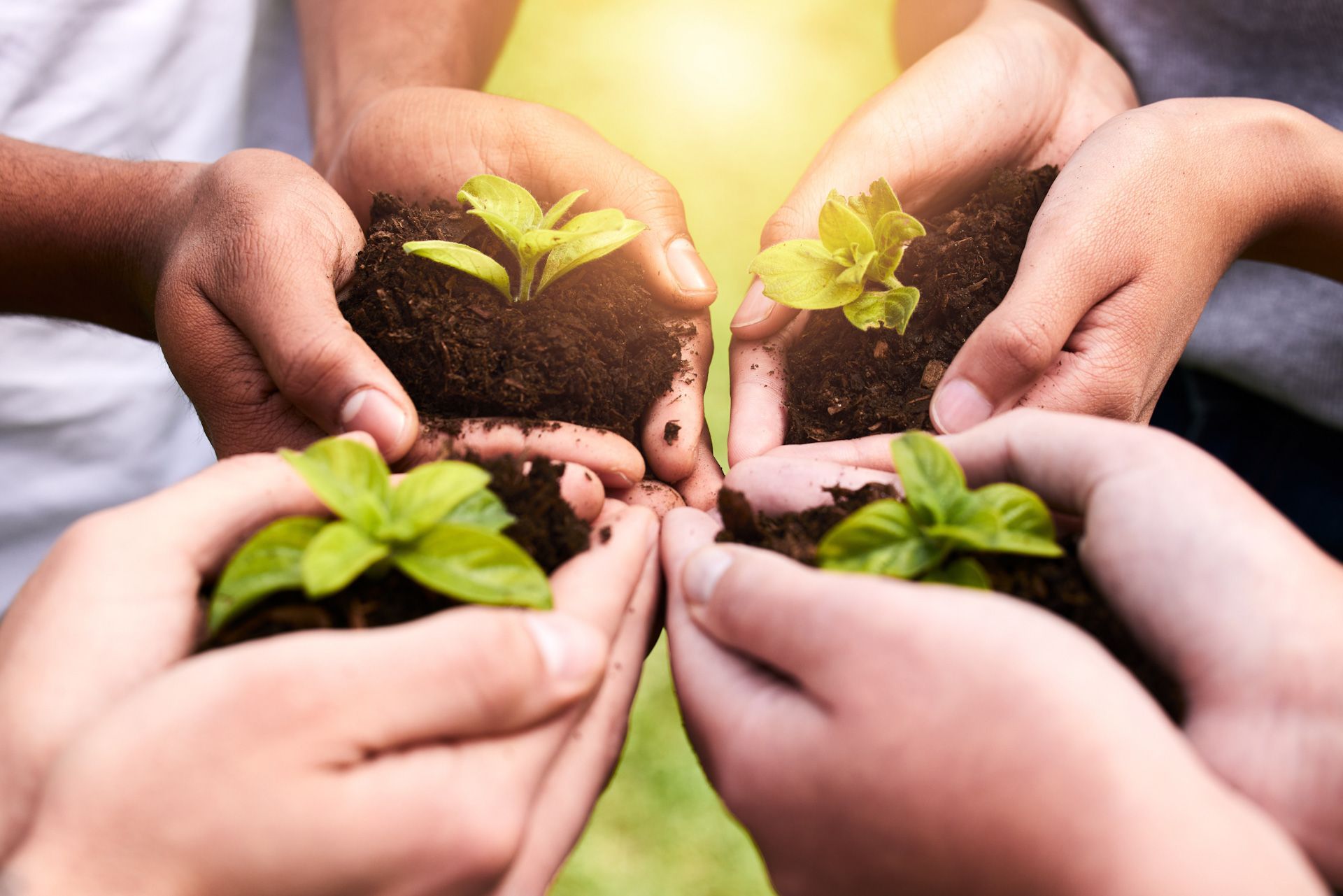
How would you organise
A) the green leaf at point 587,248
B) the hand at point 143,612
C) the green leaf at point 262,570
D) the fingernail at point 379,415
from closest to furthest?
1. the hand at point 143,612
2. the green leaf at point 262,570
3. the fingernail at point 379,415
4. the green leaf at point 587,248

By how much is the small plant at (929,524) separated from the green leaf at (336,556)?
0.60 metres

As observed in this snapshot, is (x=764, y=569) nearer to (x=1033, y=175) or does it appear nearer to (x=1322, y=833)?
(x=1322, y=833)

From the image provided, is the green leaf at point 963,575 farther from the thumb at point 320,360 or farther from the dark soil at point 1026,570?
the thumb at point 320,360

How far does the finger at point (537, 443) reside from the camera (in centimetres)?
141

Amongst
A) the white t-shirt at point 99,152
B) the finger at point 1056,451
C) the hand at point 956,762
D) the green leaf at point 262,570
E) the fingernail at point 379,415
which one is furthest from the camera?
the white t-shirt at point 99,152

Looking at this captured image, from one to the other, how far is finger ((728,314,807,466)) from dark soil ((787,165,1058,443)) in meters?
0.03

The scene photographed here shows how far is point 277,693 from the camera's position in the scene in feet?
2.74

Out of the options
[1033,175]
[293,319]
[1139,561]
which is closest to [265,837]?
[293,319]

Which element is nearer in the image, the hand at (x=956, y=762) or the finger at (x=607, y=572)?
the hand at (x=956, y=762)

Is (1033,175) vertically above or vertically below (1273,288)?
above

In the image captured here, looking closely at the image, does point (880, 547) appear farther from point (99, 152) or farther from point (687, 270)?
point (99, 152)

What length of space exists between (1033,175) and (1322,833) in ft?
4.72

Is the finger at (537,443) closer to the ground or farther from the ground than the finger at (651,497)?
farther from the ground

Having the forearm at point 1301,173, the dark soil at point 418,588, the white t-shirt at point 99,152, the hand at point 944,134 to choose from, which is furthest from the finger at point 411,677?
the forearm at point 1301,173
